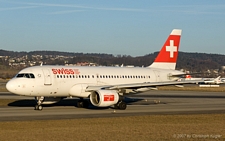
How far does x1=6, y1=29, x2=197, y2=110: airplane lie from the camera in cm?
3629

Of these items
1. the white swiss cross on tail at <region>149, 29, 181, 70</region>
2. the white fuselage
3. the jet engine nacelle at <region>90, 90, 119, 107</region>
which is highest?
the white swiss cross on tail at <region>149, 29, 181, 70</region>

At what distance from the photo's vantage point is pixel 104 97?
3628 cm

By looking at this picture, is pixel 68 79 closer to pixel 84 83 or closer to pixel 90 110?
pixel 84 83

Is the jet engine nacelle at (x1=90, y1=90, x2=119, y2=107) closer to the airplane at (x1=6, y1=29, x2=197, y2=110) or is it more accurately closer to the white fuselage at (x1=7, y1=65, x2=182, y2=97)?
the airplane at (x1=6, y1=29, x2=197, y2=110)

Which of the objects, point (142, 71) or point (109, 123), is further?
point (142, 71)

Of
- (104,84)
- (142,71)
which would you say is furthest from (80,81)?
(142,71)

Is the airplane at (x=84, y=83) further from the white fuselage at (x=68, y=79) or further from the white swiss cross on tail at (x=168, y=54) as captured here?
the white swiss cross on tail at (x=168, y=54)

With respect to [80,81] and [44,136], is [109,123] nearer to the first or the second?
[44,136]

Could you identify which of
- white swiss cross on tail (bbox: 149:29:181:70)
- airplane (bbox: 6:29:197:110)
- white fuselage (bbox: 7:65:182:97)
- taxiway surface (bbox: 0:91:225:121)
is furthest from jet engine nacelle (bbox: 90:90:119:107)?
white swiss cross on tail (bbox: 149:29:181:70)

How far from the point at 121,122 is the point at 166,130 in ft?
15.0

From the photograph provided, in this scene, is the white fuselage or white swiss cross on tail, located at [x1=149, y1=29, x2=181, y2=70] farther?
white swiss cross on tail, located at [x1=149, y1=29, x2=181, y2=70]

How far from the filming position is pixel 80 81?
129 ft

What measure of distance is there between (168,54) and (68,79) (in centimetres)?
1300


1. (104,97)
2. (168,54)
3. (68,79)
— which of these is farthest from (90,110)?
(168,54)
